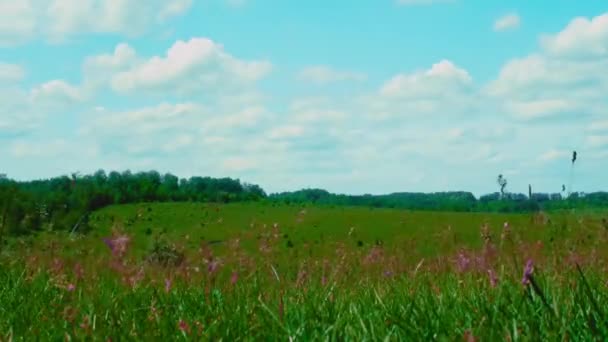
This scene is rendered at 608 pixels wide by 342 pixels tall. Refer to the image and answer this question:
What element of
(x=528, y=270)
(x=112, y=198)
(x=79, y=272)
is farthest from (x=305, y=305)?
(x=112, y=198)

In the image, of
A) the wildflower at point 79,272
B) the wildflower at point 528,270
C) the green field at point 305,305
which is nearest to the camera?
the wildflower at point 528,270

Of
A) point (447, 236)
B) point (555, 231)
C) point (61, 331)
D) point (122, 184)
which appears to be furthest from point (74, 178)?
point (122, 184)

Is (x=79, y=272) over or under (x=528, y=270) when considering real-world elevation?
under

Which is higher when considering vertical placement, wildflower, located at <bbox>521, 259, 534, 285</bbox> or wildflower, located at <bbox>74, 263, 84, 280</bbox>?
wildflower, located at <bbox>521, 259, 534, 285</bbox>

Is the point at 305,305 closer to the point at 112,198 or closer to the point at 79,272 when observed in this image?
the point at 79,272

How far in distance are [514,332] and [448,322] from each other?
52cm

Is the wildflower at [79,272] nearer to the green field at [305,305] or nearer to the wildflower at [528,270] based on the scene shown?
the green field at [305,305]

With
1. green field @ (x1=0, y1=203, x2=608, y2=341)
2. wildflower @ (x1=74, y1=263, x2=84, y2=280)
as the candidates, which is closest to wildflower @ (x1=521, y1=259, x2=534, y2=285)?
green field @ (x1=0, y1=203, x2=608, y2=341)

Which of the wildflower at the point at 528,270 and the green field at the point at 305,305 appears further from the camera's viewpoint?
the green field at the point at 305,305

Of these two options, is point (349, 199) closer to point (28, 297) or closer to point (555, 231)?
point (555, 231)

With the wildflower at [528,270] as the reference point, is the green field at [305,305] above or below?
below

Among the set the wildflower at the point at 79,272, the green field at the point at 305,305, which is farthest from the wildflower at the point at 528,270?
the wildflower at the point at 79,272

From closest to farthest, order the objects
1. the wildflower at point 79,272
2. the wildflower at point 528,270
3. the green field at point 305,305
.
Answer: the wildflower at point 528,270 → the green field at point 305,305 → the wildflower at point 79,272

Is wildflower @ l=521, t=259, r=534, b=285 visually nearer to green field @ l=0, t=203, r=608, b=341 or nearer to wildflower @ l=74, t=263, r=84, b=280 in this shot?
green field @ l=0, t=203, r=608, b=341
